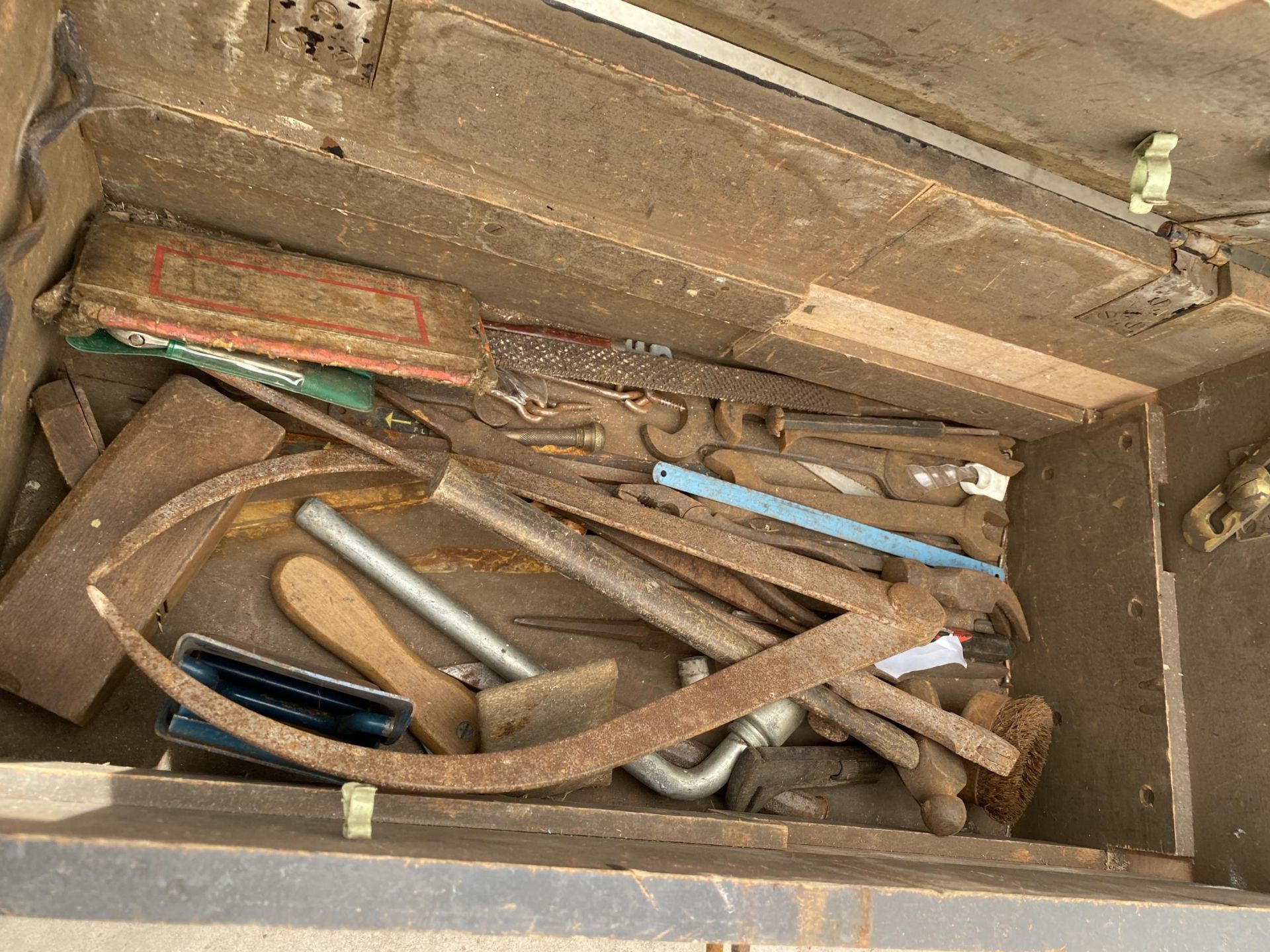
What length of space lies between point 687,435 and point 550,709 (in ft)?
3.04

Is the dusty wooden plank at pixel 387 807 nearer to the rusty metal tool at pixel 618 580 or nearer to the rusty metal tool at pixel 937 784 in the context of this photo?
the rusty metal tool at pixel 618 580

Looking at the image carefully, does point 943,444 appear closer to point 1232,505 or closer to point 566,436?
point 1232,505

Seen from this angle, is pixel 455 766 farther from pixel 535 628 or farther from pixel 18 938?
pixel 18 938

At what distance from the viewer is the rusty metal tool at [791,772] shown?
7.36 feet

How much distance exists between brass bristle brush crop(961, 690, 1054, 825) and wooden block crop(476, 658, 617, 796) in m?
1.18

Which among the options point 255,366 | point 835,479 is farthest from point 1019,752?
point 255,366

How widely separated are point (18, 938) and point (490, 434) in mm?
1440

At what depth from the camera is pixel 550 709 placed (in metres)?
1.97

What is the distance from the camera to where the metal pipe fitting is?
2.10 metres

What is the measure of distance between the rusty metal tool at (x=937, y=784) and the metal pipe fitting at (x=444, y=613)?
57 centimetres

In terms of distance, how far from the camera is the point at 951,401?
8.77ft

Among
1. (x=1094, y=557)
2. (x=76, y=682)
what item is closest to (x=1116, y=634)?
(x=1094, y=557)

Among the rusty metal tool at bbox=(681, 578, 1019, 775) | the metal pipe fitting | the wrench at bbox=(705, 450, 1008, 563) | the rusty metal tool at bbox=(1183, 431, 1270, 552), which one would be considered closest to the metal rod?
the metal pipe fitting

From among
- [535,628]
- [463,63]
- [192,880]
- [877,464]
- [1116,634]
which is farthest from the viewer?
[877,464]
